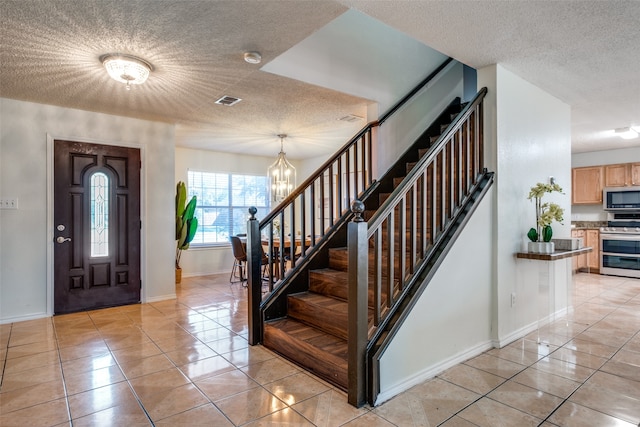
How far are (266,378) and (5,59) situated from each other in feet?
10.7

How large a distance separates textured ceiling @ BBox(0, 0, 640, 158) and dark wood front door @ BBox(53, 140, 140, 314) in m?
0.63

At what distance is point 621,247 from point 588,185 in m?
1.42

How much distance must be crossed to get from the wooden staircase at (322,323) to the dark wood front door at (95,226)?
100 inches

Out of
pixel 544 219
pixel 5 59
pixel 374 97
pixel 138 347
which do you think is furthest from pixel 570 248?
pixel 5 59

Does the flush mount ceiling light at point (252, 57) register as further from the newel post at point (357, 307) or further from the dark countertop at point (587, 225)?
the dark countertop at point (587, 225)

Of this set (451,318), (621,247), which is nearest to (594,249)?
(621,247)

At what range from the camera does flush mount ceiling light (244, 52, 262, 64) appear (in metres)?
2.84

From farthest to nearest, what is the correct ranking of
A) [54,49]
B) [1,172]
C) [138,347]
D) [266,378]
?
[1,172] → [138,347] → [54,49] → [266,378]

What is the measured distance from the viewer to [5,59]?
288 cm

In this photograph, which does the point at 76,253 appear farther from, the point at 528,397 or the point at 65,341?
the point at 528,397

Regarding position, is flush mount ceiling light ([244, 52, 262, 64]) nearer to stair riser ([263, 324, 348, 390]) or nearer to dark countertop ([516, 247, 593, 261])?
stair riser ([263, 324, 348, 390])

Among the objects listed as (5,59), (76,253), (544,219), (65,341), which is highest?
(5,59)

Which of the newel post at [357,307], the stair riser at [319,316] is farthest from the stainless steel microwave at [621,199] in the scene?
the newel post at [357,307]

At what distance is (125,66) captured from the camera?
9.47ft
